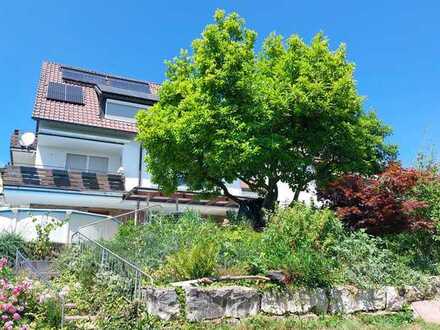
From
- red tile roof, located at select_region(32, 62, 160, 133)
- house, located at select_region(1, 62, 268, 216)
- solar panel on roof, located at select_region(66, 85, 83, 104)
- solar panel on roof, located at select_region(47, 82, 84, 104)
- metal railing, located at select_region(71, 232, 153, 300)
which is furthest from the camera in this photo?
solar panel on roof, located at select_region(66, 85, 83, 104)

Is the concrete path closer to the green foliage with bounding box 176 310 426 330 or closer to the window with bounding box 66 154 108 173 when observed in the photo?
the green foliage with bounding box 176 310 426 330

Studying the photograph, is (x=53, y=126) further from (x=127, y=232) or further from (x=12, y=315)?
(x=12, y=315)

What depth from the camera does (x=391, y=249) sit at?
12125 mm

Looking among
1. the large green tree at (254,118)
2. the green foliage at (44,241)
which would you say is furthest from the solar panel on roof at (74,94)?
the green foliage at (44,241)

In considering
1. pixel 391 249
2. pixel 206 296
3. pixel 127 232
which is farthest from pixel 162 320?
pixel 391 249

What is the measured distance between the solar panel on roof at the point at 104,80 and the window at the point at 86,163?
5407 mm

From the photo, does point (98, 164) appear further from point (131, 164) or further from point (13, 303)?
point (13, 303)

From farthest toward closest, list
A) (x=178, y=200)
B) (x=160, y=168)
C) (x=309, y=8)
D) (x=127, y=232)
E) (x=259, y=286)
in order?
(x=178, y=200), (x=160, y=168), (x=309, y=8), (x=127, y=232), (x=259, y=286)

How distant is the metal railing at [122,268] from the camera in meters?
8.12

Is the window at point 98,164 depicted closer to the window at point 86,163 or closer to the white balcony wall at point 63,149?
the window at point 86,163

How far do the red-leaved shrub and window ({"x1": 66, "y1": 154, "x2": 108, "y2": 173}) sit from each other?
53.2 ft

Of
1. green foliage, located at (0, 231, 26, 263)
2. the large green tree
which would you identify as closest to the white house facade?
the large green tree

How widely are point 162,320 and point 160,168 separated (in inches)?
321

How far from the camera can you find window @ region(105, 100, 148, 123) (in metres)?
26.1
